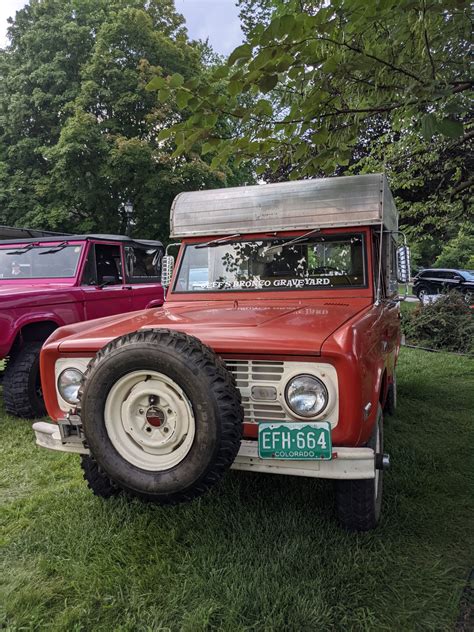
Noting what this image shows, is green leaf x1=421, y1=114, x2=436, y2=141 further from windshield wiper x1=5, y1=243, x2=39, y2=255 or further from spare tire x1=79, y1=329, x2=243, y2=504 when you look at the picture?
windshield wiper x1=5, y1=243, x2=39, y2=255

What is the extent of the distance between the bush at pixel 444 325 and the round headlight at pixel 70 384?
793 centimetres

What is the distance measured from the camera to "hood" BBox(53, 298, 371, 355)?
233 cm

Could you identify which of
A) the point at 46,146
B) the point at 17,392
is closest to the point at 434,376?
the point at 17,392

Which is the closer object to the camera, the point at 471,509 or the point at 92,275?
the point at 471,509

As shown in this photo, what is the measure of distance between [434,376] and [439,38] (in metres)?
5.08

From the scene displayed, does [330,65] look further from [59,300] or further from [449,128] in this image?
[59,300]

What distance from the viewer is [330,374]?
2.22 meters

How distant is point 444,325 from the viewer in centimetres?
919

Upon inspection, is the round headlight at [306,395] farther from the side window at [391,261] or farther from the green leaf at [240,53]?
the side window at [391,261]

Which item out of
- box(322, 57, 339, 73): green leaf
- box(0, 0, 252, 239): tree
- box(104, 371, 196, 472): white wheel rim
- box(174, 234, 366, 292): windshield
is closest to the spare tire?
box(104, 371, 196, 472): white wheel rim

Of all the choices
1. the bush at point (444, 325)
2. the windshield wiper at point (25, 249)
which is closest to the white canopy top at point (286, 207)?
the windshield wiper at point (25, 249)

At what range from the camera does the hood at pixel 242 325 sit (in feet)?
7.64

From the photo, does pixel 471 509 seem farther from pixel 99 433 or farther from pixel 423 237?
pixel 423 237

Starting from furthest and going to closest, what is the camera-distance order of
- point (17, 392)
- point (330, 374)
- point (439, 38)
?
point (17, 392) < point (439, 38) < point (330, 374)
